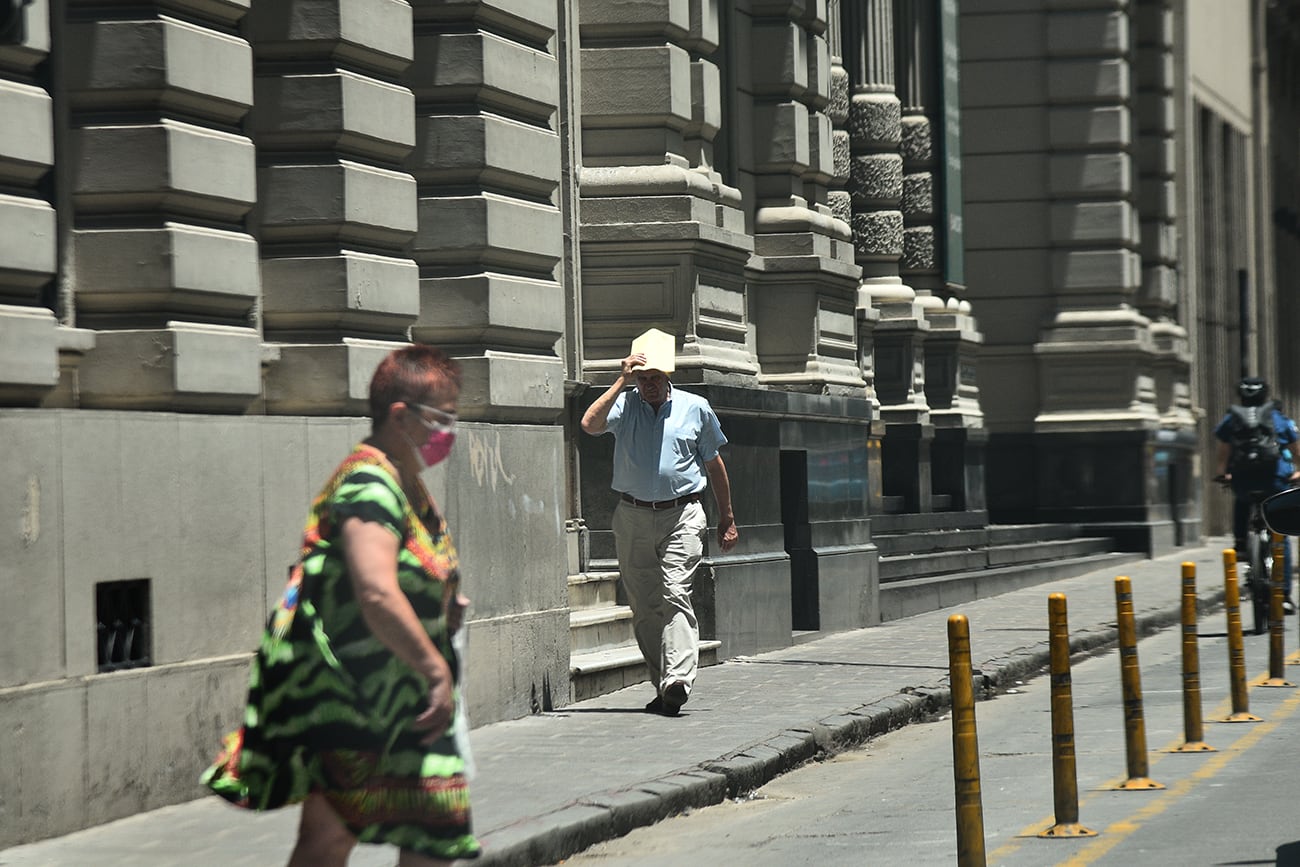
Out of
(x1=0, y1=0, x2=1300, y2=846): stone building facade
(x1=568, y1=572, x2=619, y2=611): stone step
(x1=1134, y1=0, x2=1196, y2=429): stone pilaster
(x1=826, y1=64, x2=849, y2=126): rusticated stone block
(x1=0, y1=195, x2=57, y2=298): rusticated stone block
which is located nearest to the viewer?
(x1=0, y1=195, x2=57, y2=298): rusticated stone block

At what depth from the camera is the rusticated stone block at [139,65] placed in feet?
30.8

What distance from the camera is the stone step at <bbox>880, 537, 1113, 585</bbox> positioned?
67.3 feet

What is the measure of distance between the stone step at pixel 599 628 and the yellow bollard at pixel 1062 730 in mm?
4934

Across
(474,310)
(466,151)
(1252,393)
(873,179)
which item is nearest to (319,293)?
(474,310)

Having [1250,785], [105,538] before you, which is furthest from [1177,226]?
[105,538]

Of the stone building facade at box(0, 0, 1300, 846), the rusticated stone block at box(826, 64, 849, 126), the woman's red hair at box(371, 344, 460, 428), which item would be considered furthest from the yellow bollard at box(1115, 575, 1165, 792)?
the rusticated stone block at box(826, 64, 849, 126)

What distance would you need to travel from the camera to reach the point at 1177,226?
32.6 m

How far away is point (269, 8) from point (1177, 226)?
23.8m

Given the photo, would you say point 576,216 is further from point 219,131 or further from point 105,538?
point 105,538

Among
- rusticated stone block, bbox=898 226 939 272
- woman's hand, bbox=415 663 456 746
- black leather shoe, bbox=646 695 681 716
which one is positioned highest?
rusticated stone block, bbox=898 226 939 272

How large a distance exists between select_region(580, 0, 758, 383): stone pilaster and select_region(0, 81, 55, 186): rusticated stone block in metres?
6.54

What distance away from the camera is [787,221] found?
17484 millimetres

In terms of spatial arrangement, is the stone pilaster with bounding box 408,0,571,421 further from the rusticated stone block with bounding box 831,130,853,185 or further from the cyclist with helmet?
the rusticated stone block with bounding box 831,130,853,185

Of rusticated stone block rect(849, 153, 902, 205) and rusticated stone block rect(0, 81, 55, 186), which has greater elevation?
rusticated stone block rect(849, 153, 902, 205)
